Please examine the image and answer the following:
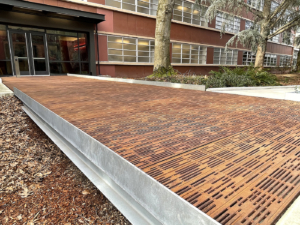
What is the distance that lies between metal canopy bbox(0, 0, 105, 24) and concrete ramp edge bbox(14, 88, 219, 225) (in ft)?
40.7

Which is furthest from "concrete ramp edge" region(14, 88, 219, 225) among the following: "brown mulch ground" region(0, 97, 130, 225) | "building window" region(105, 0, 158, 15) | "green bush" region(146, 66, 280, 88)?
"building window" region(105, 0, 158, 15)

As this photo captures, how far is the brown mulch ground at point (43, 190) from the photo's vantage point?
251 centimetres

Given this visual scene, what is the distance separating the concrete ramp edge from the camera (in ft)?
3.99

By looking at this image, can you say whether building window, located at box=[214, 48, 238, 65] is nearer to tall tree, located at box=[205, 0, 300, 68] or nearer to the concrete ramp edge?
tall tree, located at box=[205, 0, 300, 68]

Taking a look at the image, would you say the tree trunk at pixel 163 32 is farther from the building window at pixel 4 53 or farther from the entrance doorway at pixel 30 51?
the building window at pixel 4 53

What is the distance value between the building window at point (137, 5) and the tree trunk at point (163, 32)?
6545 mm

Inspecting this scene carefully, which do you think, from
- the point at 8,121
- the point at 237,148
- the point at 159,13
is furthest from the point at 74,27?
the point at 237,148

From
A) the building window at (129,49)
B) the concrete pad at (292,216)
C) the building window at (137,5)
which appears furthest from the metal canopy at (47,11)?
the concrete pad at (292,216)

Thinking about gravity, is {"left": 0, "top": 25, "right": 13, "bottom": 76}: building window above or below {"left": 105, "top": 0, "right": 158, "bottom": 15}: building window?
below

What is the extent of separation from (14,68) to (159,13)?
976cm

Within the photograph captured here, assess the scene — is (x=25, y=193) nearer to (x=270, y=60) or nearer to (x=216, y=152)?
(x=216, y=152)

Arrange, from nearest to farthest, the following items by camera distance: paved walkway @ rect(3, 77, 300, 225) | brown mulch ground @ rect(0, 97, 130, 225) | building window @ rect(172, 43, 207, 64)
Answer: paved walkway @ rect(3, 77, 300, 225) < brown mulch ground @ rect(0, 97, 130, 225) < building window @ rect(172, 43, 207, 64)

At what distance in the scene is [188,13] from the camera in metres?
21.1

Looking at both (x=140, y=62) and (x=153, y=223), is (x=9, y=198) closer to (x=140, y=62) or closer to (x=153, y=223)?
(x=153, y=223)
